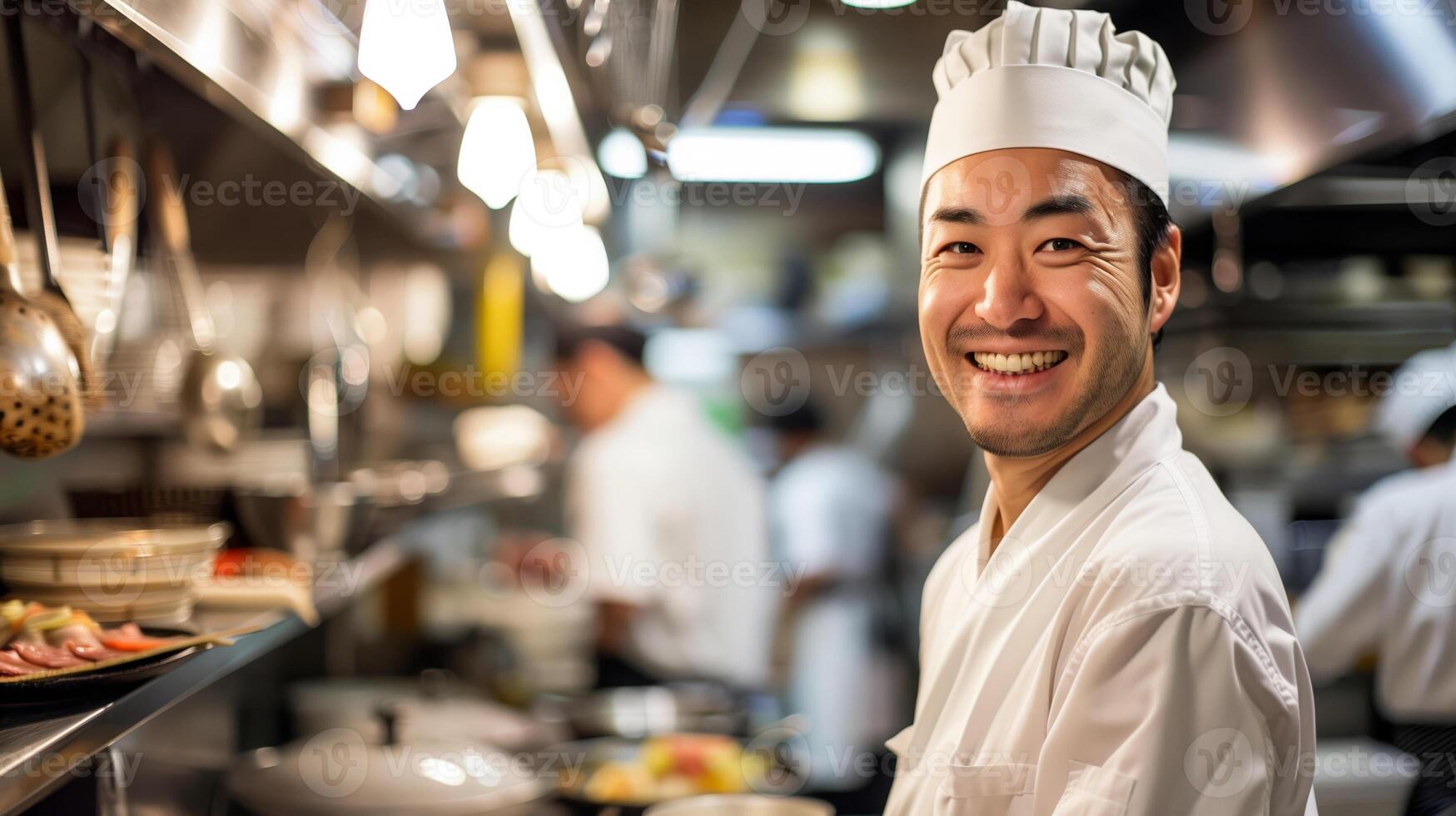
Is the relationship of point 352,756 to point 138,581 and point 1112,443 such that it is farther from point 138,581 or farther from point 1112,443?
point 1112,443

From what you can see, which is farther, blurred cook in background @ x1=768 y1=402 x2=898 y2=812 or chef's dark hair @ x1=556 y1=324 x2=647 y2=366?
blurred cook in background @ x1=768 y1=402 x2=898 y2=812

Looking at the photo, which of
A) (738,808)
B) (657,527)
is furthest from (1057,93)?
(657,527)

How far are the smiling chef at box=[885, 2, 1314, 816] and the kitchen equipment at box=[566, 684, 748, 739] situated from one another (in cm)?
112

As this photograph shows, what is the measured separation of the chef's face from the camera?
0.73 meters

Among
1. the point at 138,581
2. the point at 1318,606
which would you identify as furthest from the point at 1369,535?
the point at 138,581

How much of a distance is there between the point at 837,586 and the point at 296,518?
2.80 metres

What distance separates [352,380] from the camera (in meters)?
2.20

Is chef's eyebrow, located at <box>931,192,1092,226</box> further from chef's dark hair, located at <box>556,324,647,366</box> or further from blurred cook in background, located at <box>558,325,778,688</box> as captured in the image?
chef's dark hair, located at <box>556,324,647,366</box>

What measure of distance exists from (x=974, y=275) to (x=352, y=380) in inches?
67.3

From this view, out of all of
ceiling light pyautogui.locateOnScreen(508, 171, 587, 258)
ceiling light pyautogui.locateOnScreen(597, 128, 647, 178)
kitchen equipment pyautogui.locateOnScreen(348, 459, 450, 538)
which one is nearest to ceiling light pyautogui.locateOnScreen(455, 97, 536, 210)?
ceiling light pyautogui.locateOnScreen(597, 128, 647, 178)

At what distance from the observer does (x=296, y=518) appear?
1.47 meters

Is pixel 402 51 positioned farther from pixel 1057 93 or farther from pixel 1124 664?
pixel 1124 664

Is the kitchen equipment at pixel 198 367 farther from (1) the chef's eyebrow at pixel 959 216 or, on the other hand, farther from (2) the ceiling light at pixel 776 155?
(2) the ceiling light at pixel 776 155

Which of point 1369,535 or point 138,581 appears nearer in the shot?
point 138,581
